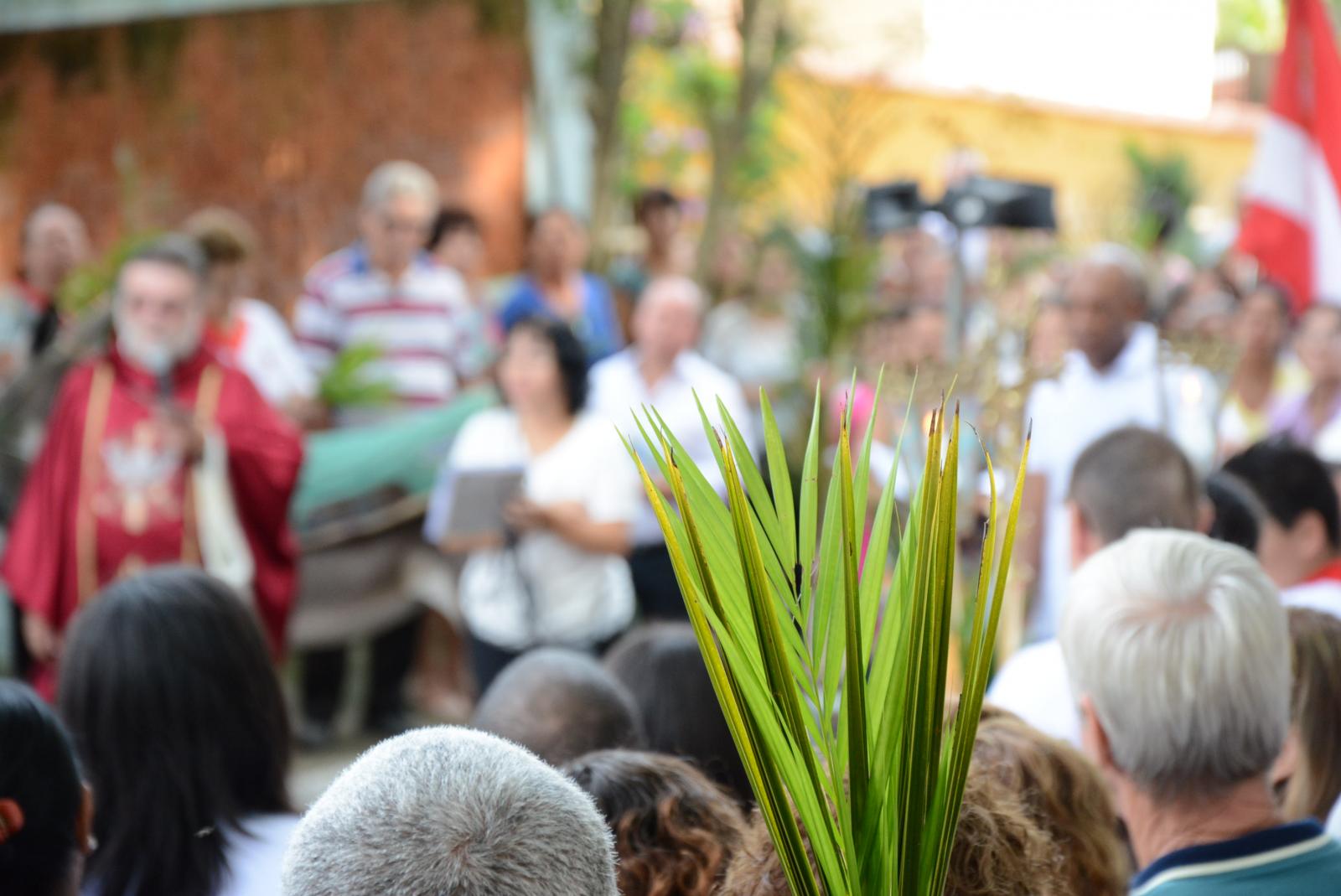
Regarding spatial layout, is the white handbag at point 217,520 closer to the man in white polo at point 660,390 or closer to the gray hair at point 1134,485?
the man in white polo at point 660,390

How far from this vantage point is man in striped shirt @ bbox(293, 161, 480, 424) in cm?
663

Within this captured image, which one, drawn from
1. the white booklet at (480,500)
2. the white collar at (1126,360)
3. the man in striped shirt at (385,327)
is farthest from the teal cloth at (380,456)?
the white collar at (1126,360)

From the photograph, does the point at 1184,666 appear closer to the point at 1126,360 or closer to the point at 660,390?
the point at 1126,360

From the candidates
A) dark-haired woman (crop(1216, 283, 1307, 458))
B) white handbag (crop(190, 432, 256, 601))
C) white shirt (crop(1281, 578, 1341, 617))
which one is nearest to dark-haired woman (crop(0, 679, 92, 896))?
white shirt (crop(1281, 578, 1341, 617))

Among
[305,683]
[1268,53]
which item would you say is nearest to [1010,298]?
[305,683]

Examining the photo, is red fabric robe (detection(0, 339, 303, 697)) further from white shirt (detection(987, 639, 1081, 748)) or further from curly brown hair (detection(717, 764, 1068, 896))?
curly brown hair (detection(717, 764, 1068, 896))

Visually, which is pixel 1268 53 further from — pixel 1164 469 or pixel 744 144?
pixel 1164 469

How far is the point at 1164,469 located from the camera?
3.36 m

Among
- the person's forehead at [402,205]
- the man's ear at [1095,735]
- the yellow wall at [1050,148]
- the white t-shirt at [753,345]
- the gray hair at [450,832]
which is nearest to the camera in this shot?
the gray hair at [450,832]

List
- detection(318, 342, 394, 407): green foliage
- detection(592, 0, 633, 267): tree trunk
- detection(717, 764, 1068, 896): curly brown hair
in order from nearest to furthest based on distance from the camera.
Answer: detection(717, 764, 1068, 896): curly brown hair
detection(318, 342, 394, 407): green foliage
detection(592, 0, 633, 267): tree trunk

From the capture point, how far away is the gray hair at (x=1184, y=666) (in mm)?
2115

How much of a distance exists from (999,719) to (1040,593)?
2268 millimetres

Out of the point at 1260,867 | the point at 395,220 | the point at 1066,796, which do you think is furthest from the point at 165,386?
the point at 1260,867

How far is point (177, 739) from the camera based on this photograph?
97.9 inches
